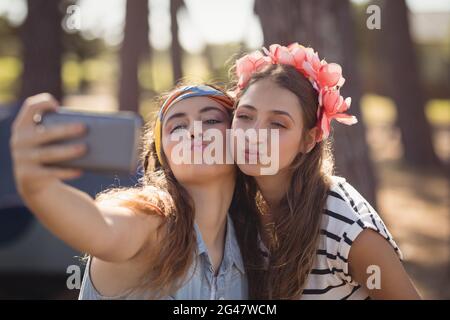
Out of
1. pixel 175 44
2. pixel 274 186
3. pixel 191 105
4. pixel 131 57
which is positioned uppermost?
pixel 175 44

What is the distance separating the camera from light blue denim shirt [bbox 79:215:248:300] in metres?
2.28

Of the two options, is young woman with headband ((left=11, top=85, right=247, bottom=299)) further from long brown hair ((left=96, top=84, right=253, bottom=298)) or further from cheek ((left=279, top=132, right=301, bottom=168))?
cheek ((left=279, top=132, right=301, bottom=168))

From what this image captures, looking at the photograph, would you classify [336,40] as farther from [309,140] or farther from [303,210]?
[303,210]

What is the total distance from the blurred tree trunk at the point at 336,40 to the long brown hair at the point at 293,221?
5.37 ft

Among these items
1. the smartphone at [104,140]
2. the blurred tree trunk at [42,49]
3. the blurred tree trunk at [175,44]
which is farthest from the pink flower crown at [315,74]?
the blurred tree trunk at [175,44]

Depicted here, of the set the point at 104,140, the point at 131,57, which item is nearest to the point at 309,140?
the point at 104,140

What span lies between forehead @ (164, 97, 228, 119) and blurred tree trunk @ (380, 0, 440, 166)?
8.91 metres

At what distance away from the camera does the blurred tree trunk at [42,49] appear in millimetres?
8625

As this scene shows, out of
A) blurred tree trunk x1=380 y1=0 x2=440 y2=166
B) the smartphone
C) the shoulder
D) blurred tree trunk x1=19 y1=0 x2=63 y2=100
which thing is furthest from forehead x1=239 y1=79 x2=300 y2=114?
blurred tree trunk x1=380 y1=0 x2=440 y2=166

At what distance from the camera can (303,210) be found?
8.35 ft

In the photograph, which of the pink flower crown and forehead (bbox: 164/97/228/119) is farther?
the pink flower crown

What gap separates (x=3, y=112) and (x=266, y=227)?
149 inches

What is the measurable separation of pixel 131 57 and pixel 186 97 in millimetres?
8009
